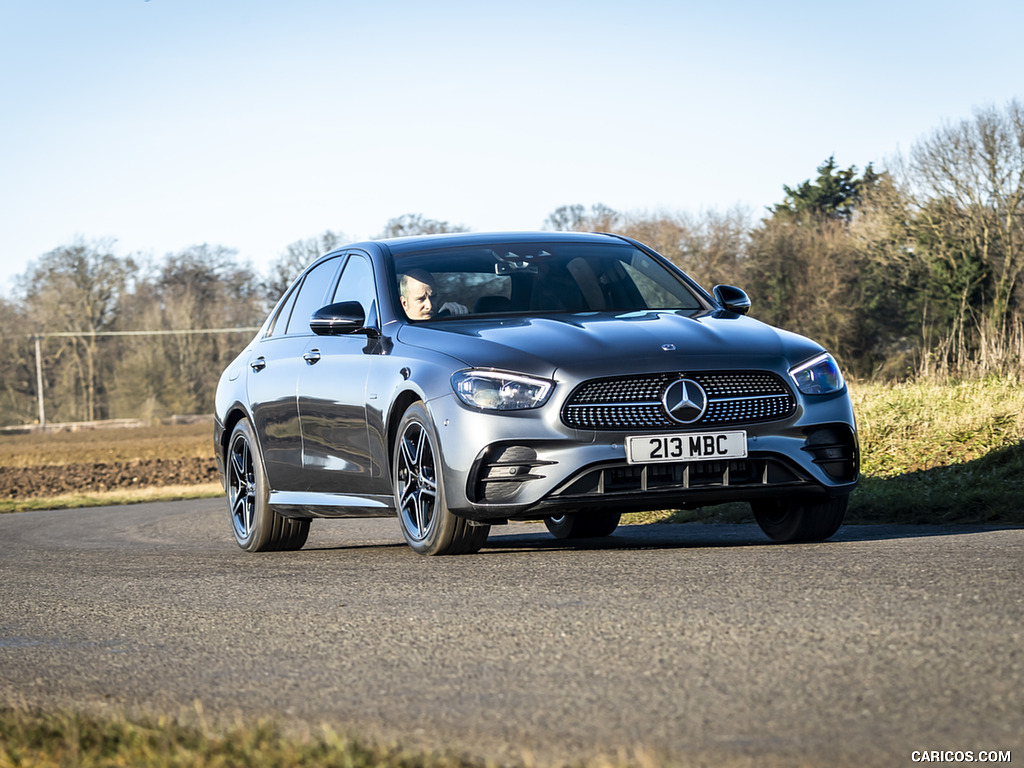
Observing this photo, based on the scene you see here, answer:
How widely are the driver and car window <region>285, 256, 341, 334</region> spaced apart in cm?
105

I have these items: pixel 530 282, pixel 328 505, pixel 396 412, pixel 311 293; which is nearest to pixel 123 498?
pixel 311 293

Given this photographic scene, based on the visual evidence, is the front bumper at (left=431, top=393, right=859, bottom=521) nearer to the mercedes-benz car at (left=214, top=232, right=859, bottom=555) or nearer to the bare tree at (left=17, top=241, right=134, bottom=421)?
the mercedes-benz car at (left=214, top=232, right=859, bottom=555)

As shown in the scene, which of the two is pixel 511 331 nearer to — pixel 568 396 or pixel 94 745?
pixel 568 396

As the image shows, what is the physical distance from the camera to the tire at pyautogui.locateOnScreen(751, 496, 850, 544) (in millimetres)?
7402

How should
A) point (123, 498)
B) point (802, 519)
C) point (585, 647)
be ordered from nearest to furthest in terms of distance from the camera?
point (585, 647), point (802, 519), point (123, 498)

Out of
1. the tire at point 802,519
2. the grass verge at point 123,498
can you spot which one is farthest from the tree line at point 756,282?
the tire at point 802,519

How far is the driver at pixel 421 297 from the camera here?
7910mm

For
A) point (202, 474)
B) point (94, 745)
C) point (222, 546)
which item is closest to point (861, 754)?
point (94, 745)

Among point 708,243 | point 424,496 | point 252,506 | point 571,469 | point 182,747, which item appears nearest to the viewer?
point 182,747

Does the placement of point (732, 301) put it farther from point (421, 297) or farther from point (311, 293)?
point (311, 293)

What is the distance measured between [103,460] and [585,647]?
A: 143 ft

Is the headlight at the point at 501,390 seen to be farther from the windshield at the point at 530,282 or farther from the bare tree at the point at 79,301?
the bare tree at the point at 79,301

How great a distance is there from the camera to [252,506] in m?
9.59

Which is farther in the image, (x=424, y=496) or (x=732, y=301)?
(x=732, y=301)
